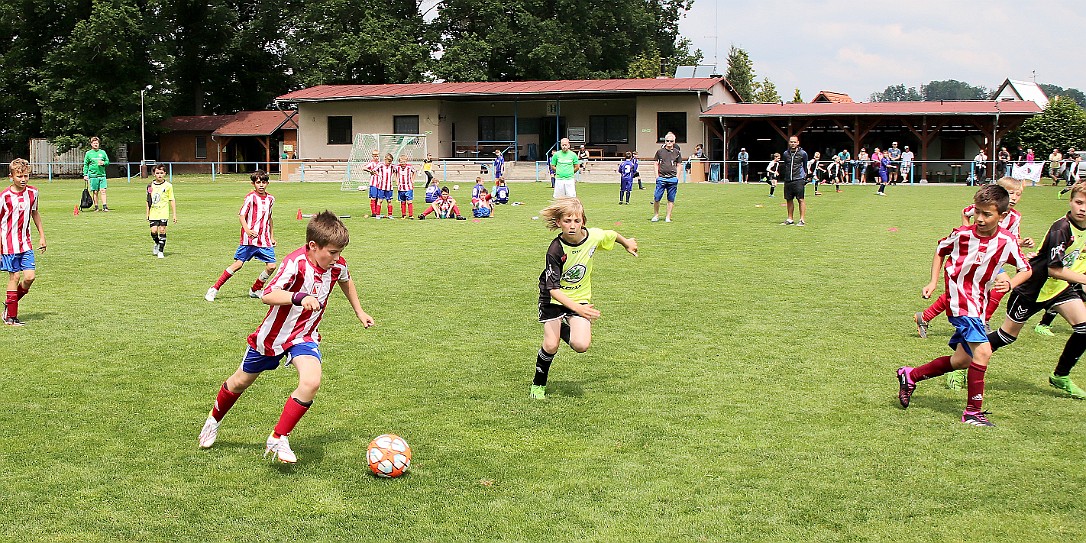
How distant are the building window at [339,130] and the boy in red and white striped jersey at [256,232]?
4094cm

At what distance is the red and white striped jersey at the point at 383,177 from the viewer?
80.1ft

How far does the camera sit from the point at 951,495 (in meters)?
5.36

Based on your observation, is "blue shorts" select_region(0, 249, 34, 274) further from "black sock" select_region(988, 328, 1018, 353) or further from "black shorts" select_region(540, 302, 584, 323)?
"black sock" select_region(988, 328, 1018, 353)

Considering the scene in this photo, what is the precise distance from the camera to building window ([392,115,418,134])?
51438 mm

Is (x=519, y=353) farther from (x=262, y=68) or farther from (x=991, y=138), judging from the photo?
(x=262, y=68)

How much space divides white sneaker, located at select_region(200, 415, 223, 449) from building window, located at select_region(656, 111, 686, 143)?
1665 inches

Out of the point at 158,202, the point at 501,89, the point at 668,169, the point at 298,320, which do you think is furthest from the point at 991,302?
the point at 501,89

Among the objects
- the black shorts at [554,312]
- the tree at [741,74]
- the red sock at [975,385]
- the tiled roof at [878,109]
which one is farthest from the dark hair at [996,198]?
→ the tree at [741,74]

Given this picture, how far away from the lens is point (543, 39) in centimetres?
5909

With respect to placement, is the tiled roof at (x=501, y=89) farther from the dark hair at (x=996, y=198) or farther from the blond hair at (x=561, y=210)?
the dark hair at (x=996, y=198)

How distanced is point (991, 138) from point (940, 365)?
42.6m

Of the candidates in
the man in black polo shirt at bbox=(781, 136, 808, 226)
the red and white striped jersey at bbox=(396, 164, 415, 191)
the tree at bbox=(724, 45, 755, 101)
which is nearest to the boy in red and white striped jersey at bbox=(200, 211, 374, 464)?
the man in black polo shirt at bbox=(781, 136, 808, 226)

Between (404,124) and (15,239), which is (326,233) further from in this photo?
(404,124)

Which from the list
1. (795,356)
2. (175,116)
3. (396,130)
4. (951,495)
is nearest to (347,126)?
(396,130)
